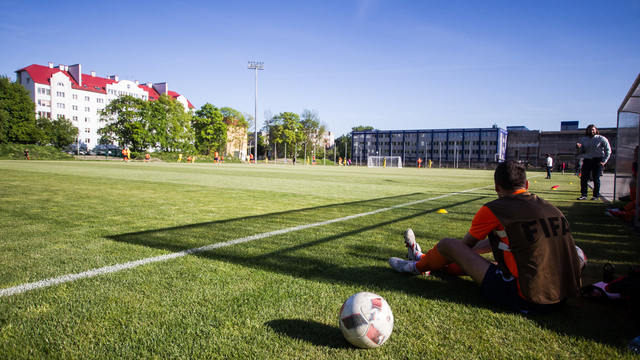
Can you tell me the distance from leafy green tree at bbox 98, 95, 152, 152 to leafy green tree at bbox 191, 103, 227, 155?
949 cm

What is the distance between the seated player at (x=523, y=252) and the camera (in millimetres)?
2393

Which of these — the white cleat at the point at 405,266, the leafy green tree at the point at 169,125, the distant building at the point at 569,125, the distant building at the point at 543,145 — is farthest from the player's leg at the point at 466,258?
the distant building at the point at 569,125

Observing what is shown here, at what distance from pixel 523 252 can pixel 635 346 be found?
776 millimetres

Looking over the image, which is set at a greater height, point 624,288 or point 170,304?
point 624,288

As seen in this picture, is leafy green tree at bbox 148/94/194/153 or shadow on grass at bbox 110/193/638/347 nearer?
shadow on grass at bbox 110/193/638/347

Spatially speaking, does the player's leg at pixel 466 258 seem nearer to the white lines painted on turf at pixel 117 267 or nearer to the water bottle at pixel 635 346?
the water bottle at pixel 635 346

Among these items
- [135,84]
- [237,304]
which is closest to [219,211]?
[237,304]

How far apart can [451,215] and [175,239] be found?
17.4 ft

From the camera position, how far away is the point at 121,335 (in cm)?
215

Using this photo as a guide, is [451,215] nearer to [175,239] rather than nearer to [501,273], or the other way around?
[501,273]

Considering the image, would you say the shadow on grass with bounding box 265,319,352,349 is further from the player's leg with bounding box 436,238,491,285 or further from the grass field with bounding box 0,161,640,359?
the player's leg with bounding box 436,238,491,285

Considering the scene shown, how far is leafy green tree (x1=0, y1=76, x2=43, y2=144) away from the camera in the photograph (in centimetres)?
5469

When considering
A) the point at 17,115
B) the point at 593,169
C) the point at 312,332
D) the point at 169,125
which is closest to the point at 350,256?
the point at 312,332

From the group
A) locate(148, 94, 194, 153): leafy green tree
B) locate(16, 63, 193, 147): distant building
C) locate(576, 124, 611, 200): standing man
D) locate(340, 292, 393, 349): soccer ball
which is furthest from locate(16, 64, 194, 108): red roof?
locate(340, 292, 393, 349): soccer ball
